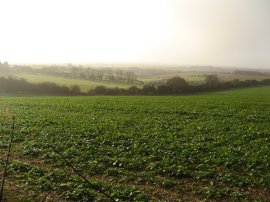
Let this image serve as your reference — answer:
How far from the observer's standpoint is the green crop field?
30.0 feet

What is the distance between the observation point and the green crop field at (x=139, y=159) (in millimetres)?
9156

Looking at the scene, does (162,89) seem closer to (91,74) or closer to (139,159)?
(91,74)

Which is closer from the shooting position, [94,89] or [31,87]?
[94,89]

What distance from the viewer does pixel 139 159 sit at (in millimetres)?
12055

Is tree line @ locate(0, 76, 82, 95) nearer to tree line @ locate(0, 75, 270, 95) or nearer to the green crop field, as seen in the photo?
tree line @ locate(0, 75, 270, 95)

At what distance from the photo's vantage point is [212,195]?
894 cm

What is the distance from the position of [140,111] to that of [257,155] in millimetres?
13748

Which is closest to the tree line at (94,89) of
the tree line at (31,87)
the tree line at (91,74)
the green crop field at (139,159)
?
the tree line at (31,87)

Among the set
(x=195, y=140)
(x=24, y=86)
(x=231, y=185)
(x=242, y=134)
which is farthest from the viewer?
(x=24, y=86)

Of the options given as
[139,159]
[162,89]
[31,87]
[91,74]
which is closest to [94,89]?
[31,87]

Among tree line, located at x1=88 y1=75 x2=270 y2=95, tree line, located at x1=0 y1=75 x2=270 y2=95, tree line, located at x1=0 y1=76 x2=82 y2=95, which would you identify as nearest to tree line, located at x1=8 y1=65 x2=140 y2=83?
tree line, located at x1=88 y1=75 x2=270 y2=95

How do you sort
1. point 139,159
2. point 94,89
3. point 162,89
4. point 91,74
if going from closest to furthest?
point 139,159, point 162,89, point 94,89, point 91,74

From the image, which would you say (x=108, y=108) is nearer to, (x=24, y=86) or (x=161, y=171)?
(x=161, y=171)

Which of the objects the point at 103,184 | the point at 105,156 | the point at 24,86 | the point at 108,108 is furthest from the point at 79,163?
the point at 24,86
